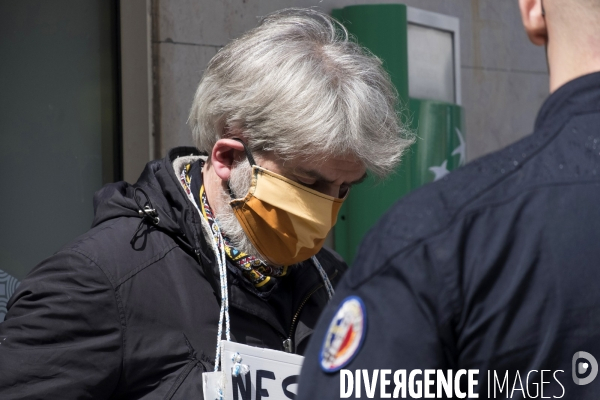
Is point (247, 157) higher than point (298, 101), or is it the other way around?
point (298, 101)

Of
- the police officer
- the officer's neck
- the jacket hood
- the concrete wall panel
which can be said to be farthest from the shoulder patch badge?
the concrete wall panel

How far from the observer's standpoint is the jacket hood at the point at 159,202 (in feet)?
6.46

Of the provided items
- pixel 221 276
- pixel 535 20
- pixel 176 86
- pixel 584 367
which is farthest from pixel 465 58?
pixel 584 367

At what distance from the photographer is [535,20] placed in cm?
104

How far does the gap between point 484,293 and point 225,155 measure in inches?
50.4

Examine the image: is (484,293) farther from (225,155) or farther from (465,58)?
(465,58)

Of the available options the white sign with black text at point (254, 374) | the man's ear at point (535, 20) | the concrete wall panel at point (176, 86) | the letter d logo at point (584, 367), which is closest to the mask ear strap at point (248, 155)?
the white sign with black text at point (254, 374)

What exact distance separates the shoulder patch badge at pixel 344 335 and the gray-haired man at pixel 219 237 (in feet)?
2.97

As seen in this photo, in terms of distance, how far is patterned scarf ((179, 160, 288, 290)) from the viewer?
2.06m

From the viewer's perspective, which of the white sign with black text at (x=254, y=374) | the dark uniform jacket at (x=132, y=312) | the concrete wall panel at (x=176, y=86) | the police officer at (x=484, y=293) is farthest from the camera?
the concrete wall panel at (x=176, y=86)

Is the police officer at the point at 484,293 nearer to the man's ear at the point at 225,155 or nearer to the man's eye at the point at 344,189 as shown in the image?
the man's ear at the point at 225,155

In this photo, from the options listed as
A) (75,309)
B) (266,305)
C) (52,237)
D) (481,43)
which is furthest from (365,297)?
(481,43)

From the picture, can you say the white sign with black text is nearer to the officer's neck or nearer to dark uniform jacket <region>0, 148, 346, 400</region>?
dark uniform jacket <region>0, 148, 346, 400</region>

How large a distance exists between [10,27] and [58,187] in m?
0.71
